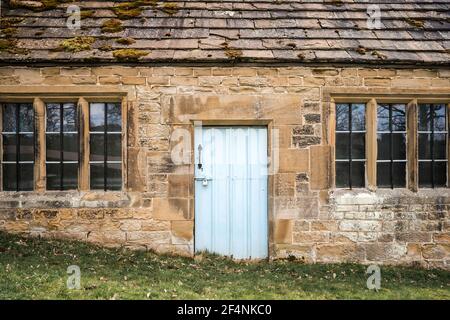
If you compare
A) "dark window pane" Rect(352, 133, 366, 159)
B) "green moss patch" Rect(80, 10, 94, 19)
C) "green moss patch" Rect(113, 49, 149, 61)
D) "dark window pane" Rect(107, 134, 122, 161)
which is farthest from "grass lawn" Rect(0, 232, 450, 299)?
"green moss patch" Rect(80, 10, 94, 19)

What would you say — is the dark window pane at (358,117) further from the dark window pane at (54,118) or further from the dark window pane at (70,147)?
the dark window pane at (54,118)

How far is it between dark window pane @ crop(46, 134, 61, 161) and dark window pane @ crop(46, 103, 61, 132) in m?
0.12

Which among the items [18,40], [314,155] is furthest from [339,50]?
[18,40]

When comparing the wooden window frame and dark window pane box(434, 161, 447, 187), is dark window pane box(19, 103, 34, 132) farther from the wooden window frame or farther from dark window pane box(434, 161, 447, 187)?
dark window pane box(434, 161, 447, 187)

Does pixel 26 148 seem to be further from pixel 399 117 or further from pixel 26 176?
pixel 399 117

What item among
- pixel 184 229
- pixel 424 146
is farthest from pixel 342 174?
pixel 184 229

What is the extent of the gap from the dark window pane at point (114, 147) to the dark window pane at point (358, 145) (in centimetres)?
397

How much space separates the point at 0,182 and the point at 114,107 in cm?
225

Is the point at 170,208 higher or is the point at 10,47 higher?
the point at 10,47

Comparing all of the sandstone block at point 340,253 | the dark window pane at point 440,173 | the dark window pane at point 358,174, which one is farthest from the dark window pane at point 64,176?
the dark window pane at point 440,173

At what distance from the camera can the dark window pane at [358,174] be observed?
723 cm

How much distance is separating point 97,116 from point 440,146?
5.93 metres

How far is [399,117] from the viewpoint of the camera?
736 centimetres

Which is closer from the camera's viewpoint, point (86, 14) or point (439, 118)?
point (439, 118)
